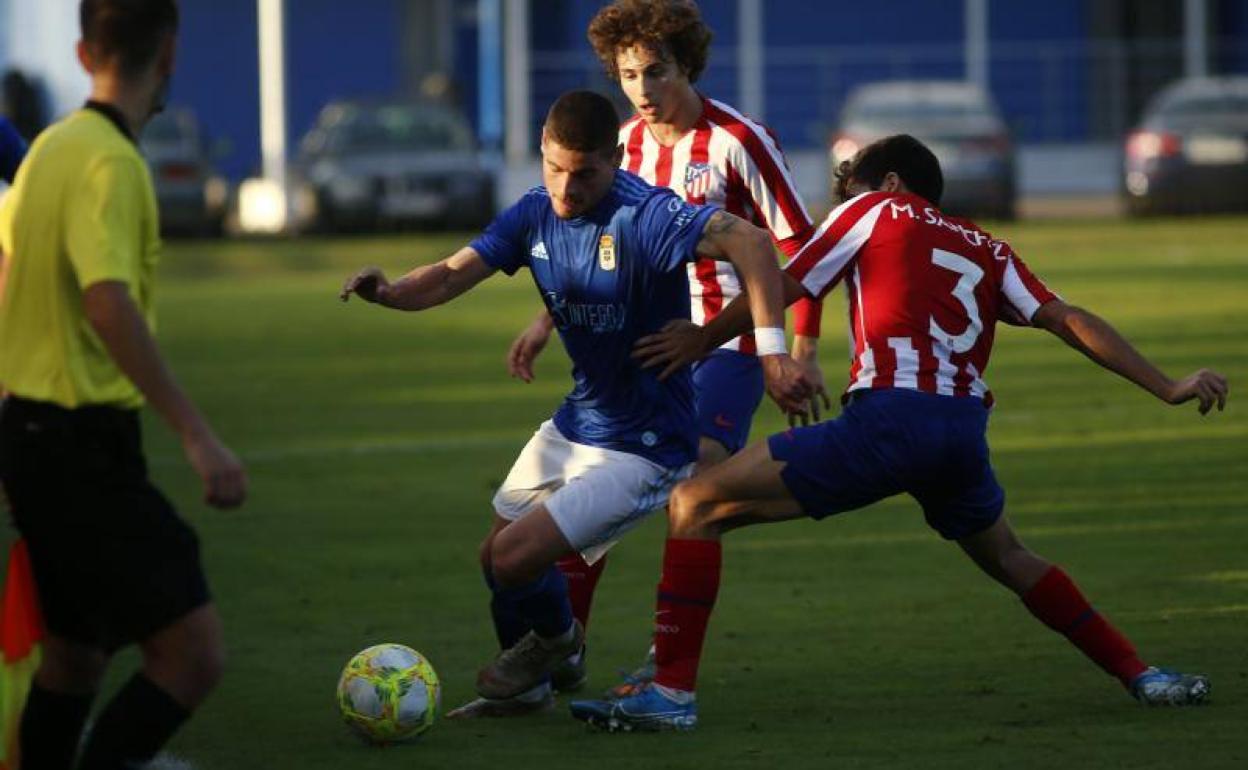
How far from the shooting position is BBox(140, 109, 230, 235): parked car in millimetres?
33531

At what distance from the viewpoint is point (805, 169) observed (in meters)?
40.5

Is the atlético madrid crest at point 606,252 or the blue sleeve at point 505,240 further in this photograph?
the blue sleeve at point 505,240

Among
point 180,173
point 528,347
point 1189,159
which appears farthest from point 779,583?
point 180,173

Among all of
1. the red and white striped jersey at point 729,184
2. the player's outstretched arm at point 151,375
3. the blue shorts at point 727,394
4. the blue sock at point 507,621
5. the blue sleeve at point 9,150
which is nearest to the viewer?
the player's outstretched arm at point 151,375

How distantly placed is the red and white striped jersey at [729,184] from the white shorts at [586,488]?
85 cm

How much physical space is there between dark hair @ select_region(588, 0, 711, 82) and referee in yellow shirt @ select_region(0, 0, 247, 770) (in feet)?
8.25

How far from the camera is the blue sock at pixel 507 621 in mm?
7270

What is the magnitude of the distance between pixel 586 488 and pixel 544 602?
0.41 metres

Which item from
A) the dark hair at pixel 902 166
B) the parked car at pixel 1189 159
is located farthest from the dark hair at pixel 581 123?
the parked car at pixel 1189 159

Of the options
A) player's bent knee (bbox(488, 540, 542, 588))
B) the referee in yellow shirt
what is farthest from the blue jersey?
the referee in yellow shirt

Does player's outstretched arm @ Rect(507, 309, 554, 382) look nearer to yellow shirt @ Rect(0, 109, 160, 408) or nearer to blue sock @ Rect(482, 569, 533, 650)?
blue sock @ Rect(482, 569, 533, 650)

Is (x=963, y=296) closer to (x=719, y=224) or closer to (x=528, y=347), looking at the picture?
(x=719, y=224)

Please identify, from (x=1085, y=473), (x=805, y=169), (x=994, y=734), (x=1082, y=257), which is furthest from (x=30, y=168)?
(x=805, y=169)

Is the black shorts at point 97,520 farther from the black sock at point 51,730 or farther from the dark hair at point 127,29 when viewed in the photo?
the dark hair at point 127,29
